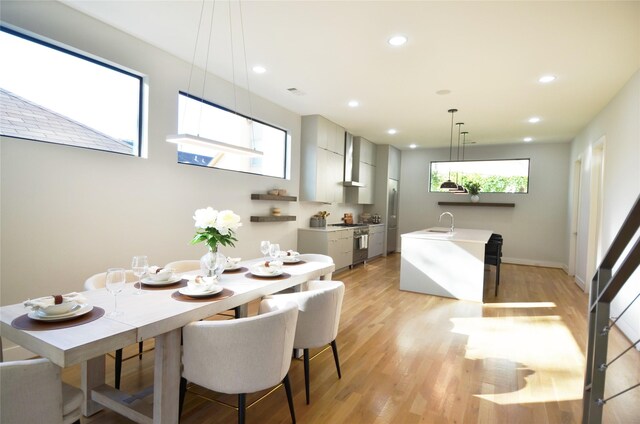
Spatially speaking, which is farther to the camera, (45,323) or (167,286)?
(167,286)

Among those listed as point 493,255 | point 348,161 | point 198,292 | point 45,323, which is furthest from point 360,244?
point 45,323

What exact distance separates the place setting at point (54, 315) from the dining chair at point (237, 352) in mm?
461

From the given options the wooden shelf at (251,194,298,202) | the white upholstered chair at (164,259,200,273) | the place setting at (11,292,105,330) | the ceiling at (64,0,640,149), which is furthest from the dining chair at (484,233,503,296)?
the place setting at (11,292,105,330)

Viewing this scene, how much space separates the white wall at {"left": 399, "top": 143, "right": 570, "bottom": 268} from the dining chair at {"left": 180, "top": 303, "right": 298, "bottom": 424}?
8.00 metres

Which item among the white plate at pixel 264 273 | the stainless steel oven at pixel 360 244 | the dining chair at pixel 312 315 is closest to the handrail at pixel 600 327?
the dining chair at pixel 312 315

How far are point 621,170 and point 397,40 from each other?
3100 mm

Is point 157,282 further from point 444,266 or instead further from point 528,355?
point 444,266

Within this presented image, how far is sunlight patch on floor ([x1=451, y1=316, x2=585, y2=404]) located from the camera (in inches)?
96.1

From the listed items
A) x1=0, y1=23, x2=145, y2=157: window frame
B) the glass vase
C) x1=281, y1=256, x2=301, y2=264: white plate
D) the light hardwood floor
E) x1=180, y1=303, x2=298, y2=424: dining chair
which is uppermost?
x1=0, y1=23, x2=145, y2=157: window frame

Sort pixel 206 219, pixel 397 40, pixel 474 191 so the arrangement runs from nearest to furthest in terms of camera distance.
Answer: pixel 206 219
pixel 397 40
pixel 474 191

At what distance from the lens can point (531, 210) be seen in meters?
7.99

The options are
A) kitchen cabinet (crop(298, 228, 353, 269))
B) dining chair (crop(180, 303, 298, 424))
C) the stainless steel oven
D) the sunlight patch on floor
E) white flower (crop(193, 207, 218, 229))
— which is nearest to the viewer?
dining chair (crop(180, 303, 298, 424))

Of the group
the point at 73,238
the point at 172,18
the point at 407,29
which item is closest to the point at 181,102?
the point at 172,18

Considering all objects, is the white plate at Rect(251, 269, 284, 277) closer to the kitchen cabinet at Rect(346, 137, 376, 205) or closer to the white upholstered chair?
the white upholstered chair
